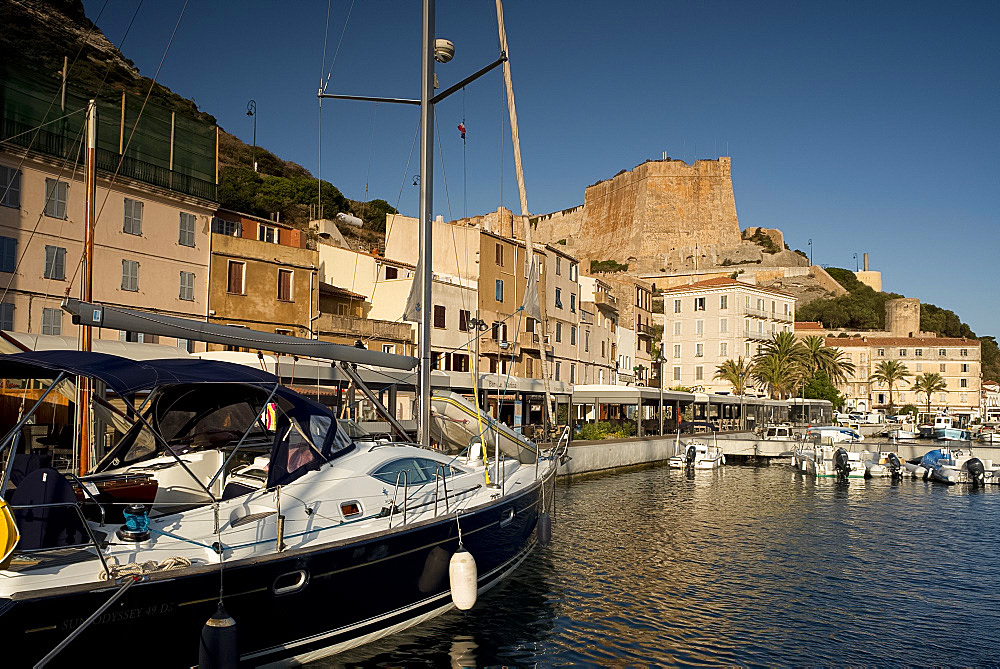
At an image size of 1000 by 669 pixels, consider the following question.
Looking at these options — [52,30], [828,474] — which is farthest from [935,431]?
[52,30]

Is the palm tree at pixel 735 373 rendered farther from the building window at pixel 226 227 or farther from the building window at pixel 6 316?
the building window at pixel 6 316

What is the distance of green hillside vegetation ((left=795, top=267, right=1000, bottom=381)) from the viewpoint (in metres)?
112

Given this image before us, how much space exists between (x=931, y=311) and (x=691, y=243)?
41.5 metres

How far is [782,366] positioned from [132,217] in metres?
51.8

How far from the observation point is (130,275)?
96.1 feet

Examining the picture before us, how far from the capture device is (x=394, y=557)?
9.10m

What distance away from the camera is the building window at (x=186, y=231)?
1231 inches

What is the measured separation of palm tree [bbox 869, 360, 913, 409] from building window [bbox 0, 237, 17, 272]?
8307cm

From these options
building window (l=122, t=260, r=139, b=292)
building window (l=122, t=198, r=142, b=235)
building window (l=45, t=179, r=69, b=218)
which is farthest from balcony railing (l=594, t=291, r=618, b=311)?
building window (l=45, t=179, r=69, b=218)

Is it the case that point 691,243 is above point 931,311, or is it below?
above

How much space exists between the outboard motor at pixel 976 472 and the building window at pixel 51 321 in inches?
1424

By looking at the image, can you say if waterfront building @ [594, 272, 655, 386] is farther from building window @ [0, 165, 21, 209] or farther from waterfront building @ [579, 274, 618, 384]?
building window @ [0, 165, 21, 209]

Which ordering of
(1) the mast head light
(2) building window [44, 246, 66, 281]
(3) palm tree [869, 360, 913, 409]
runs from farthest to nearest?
(3) palm tree [869, 360, 913, 409] → (2) building window [44, 246, 66, 281] → (1) the mast head light

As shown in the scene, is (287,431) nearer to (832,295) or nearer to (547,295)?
(547,295)
